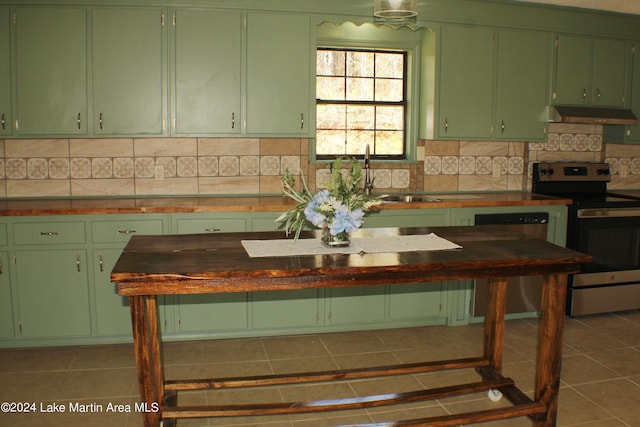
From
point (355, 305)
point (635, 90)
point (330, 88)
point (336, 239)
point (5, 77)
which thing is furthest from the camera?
point (635, 90)

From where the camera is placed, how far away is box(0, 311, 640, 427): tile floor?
3.09 metres

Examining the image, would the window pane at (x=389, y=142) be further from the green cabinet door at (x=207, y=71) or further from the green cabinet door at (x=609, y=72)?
the green cabinet door at (x=609, y=72)

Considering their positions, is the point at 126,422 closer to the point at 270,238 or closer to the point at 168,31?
the point at 270,238

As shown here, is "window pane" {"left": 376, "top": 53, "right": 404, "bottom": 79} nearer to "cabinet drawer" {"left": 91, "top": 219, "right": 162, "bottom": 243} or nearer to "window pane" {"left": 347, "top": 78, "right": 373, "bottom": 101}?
"window pane" {"left": 347, "top": 78, "right": 373, "bottom": 101}

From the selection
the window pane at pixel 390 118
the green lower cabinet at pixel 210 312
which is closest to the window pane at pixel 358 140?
the window pane at pixel 390 118

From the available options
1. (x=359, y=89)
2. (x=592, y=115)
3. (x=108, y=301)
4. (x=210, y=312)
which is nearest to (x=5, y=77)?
(x=108, y=301)

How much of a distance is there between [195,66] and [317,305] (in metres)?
1.86

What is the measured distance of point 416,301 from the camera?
4402 mm

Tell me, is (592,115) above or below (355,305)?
above

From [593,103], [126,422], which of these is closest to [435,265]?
[126,422]

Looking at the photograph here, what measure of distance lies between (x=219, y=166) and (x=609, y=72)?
3266 millimetres

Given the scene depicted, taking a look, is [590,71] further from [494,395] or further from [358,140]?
[494,395]

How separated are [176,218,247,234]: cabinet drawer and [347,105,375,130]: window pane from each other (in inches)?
55.7

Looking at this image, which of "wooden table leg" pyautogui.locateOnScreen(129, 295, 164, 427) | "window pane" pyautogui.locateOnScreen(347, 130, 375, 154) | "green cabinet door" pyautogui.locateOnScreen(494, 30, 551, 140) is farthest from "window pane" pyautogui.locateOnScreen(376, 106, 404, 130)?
"wooden table leg" pyautogui.locateOnScreen(129, 295, 164, 427)
